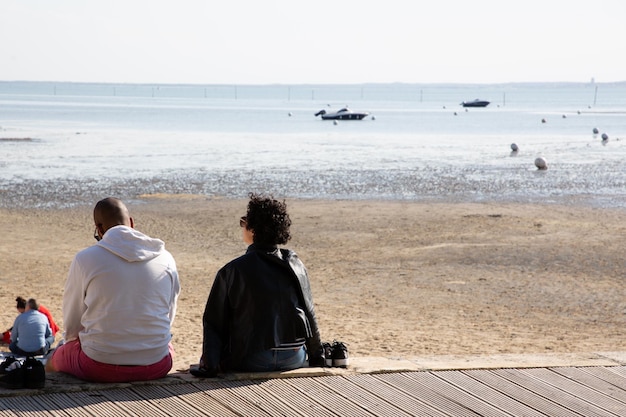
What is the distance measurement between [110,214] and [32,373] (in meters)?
0.88

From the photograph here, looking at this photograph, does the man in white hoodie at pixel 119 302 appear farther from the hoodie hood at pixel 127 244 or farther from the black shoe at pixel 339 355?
the black shoe at pixel 339 355

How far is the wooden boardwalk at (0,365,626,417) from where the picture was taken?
4.43m

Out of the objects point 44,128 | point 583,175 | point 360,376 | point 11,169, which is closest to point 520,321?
point 360,376

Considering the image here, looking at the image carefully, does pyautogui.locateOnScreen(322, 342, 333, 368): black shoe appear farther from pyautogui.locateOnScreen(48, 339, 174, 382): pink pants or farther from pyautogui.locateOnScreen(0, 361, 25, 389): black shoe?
pyautogui.locateOnScreen(0, 361, 25, 389): black shoe

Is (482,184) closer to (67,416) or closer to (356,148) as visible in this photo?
(356,148)

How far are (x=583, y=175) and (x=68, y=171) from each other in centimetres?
1705

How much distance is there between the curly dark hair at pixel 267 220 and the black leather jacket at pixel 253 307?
0.07 metres

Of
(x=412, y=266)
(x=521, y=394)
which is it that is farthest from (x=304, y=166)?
(x=521, y=394)

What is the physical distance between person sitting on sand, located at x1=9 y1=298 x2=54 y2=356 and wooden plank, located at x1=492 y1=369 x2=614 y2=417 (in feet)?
15.2

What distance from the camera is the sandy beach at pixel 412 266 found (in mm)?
10125

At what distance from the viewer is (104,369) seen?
Result: 15.5 ft

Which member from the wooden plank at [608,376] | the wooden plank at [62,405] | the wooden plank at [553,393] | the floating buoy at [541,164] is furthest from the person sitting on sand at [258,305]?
the floating buoy at [541,164]

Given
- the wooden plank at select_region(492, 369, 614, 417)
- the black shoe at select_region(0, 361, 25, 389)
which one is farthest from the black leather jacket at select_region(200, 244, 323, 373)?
the wooden plank at select_region(492, 369, 614, 417)

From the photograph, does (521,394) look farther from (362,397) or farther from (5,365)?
(5,365)
